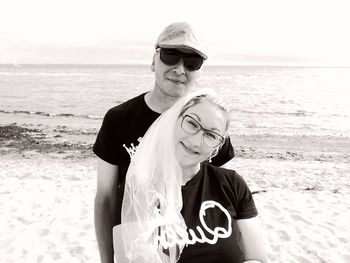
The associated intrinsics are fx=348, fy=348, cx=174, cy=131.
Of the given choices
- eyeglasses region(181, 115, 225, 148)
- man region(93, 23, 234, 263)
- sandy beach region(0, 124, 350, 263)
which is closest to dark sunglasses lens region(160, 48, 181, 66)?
man region(93, 23, 234, 263)

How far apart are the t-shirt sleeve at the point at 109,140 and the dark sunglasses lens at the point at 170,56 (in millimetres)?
530

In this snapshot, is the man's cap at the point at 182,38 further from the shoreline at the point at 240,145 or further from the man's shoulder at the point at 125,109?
the shoreline at the point at 240,145

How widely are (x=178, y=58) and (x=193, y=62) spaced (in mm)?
114

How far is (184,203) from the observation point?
→ 1921 mm

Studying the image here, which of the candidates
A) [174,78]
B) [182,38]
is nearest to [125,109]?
[174,78]

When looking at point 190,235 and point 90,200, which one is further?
point 90,200

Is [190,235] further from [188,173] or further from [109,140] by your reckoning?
[109,140]

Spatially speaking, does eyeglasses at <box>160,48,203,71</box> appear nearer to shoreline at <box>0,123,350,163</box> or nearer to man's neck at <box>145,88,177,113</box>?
man's neck at <box>145,88,177,113</box>

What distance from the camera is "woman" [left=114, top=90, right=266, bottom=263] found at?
1.85 m

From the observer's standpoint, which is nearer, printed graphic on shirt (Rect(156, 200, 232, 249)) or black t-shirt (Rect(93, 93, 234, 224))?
printed graphic on shirt (Rect(156, 200, 232, 249))

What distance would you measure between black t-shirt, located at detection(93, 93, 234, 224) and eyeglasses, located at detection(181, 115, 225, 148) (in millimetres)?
590

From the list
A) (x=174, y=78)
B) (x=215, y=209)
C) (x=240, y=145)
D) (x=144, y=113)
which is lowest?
(x=240, y=145)

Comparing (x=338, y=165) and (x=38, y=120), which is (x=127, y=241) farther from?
(x=38, y=120)

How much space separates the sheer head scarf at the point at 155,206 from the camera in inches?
71.9
